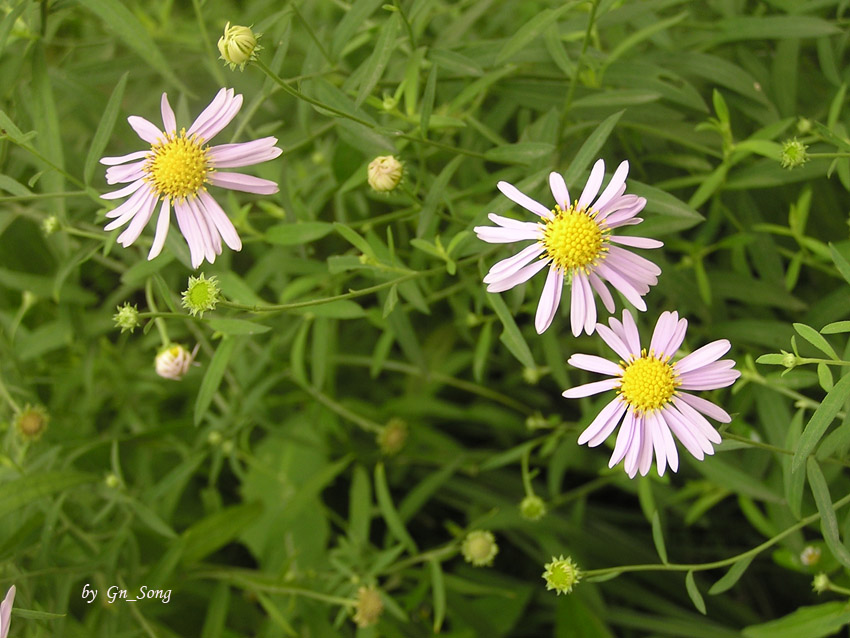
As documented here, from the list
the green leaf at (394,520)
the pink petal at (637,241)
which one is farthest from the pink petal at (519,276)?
the green leaf at (394,520)

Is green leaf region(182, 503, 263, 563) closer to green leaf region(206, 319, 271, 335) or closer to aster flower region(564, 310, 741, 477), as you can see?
green leaf region(206, 319, 271, 335)

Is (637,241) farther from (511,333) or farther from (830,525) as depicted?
(830,525)

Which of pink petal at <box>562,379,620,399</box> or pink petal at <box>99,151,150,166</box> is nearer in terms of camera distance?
pink petal at <box>562,379,620,399</box>

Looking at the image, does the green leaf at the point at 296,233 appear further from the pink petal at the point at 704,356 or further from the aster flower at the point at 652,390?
the pink petal at the point at 704,356

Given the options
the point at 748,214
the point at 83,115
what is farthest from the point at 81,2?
the point at 748,214

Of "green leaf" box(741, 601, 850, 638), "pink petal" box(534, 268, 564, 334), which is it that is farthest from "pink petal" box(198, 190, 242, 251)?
"green leaf" box(741, 601, 850, 638)

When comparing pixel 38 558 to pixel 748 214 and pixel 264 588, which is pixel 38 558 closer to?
pixel 264 588

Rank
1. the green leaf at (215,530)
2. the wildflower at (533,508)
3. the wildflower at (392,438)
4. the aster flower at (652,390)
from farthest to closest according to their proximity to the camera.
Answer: the wildflower at (392,438), the green leaf at (215,530), the wildflower at (533,508), the aster flower at (652,390)

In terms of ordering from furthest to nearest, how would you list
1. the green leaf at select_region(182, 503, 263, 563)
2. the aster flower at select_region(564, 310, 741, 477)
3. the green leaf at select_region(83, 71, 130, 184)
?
the green leaf at select_region(182, 503, 263, 563) → the green leaf at select_region(83, 71, 130, 184) → the aster flower at select_region(564, 310, 741, 477)
